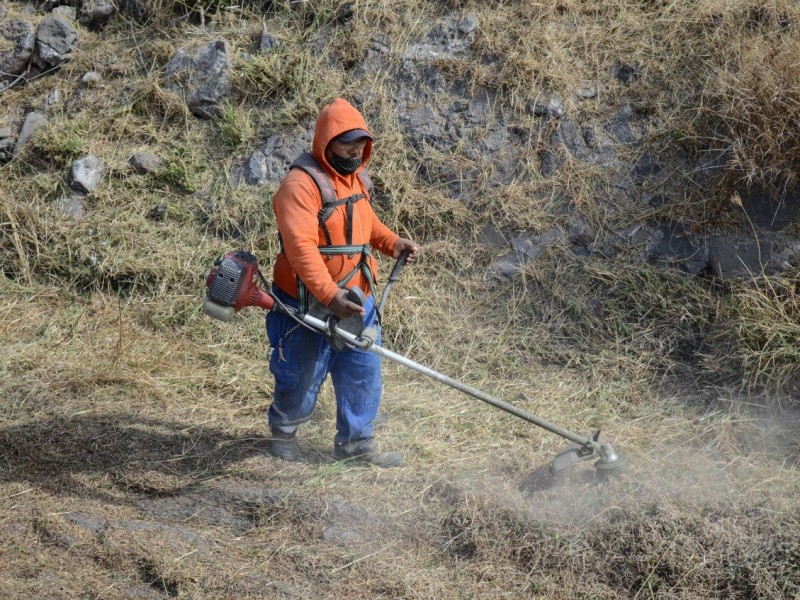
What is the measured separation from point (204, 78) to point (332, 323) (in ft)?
11.8

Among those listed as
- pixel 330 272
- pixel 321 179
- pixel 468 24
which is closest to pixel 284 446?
pixel 330 272

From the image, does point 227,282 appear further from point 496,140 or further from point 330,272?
point 496,140

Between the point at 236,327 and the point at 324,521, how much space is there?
6.75ft

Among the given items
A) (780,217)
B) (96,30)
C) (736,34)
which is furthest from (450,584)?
(96,30)

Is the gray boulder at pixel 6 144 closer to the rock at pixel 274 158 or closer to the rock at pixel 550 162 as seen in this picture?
the rock at pixel 274 158

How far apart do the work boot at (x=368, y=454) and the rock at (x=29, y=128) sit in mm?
4000

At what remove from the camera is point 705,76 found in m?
6.00

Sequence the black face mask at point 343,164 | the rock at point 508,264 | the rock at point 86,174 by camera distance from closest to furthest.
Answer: the black face mask at point 343,164 < the rock at point 508,264 < the rock at point 86,174

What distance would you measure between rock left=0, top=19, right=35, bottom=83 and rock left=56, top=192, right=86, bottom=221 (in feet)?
5.00

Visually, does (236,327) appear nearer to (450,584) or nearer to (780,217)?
(450,584)

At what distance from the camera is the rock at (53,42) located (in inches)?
288

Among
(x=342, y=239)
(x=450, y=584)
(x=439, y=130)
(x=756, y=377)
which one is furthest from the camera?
(x=439, y=130)

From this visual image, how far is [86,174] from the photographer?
6.54 m

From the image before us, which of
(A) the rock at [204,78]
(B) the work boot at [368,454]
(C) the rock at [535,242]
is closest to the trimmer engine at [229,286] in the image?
(B) the work boot at [368,454]
